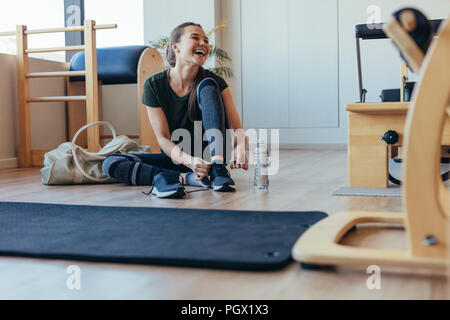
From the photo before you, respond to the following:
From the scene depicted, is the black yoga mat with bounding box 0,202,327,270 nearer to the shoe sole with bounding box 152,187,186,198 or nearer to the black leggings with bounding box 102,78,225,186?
the shoe sole with bounding box 152,187,186,198

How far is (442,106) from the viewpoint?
84 centimetres

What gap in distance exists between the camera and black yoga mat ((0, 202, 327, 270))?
1.03m

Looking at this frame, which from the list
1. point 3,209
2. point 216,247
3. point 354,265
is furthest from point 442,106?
point 3,209

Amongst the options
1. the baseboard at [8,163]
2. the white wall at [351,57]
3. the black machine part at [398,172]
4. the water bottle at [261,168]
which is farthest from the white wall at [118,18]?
the water bottle at [261,168]

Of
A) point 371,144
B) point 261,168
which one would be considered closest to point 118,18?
point 261,168

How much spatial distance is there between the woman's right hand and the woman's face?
43cm

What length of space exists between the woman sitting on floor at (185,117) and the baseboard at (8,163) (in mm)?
1429

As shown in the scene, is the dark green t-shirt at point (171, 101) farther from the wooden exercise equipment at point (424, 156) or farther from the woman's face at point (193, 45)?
the wooden exercise equipment at point (424, 156)

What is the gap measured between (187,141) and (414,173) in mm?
1498

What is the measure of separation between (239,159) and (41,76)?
1.97 metres

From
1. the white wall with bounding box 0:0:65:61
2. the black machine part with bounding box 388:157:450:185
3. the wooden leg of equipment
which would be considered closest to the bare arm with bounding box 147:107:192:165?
the black machine part with bounding box 388:157:450:185

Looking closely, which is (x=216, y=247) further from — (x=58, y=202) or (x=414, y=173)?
(x=58, y=202)

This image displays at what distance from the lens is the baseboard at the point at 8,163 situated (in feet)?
11.3
